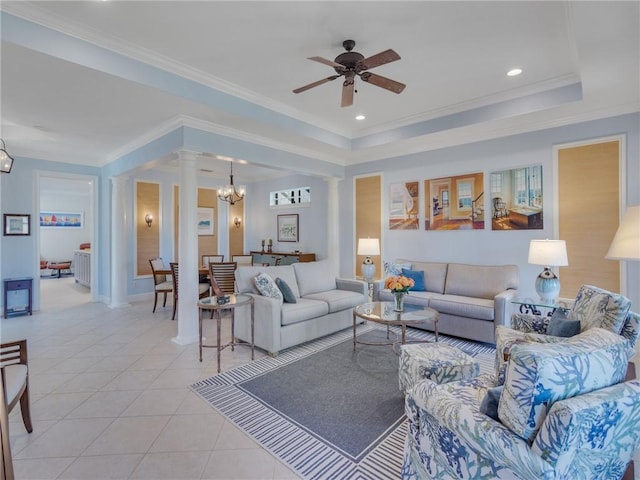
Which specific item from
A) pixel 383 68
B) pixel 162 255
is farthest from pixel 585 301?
pixel 162 255

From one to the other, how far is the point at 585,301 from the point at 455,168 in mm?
3218

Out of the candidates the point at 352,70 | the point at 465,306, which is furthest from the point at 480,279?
the point at 352,70

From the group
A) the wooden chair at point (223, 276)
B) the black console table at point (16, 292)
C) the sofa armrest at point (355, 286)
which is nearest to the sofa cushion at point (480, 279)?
the sofa armrest at point (355, 286)

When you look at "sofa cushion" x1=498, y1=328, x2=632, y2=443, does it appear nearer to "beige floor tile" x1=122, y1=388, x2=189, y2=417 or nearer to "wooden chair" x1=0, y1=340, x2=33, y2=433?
"beige floor tile" x1=122, y1=388, x2=189, y2=417

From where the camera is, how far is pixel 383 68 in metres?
3.36

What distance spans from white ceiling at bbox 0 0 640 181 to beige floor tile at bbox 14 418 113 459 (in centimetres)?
289

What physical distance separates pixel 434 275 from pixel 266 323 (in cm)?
275

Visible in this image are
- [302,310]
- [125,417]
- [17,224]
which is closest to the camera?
[125,417]

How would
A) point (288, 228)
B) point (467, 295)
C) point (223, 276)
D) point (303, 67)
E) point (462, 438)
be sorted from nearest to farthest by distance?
point (462, 438), point (303, 67), point (467, 295), point (223, 276), point (288, 228)

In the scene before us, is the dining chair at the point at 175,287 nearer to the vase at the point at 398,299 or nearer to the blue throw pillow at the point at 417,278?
the vase at the point at 398,299

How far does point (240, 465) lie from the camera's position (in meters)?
1.97

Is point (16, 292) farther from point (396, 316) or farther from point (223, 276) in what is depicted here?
point (396, 316)

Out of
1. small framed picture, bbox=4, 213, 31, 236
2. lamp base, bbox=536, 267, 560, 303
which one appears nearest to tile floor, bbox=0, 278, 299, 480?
small framed picture, bbox=4, 213, 31, 236

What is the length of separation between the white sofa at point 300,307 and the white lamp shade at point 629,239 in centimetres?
293
